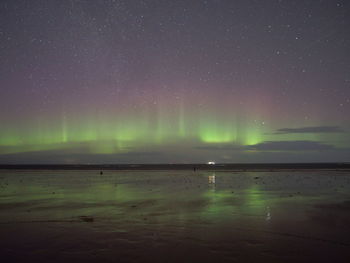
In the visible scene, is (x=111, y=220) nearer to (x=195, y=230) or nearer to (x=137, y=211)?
(x=137, y=211)

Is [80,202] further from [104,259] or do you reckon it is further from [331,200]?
[331,200]

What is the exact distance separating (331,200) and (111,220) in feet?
50.7

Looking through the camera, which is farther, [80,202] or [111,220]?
[80,202]

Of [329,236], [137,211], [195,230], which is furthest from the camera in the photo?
[137,211]

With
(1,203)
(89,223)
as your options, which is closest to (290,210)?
(89,223)

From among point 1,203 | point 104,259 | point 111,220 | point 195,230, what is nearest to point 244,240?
point 195,230

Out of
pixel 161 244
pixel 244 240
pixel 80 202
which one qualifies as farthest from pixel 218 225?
pixel 80 202

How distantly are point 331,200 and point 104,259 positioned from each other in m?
17.7

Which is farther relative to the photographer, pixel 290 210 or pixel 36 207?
pixel 36 207

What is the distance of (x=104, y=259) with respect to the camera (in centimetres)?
919

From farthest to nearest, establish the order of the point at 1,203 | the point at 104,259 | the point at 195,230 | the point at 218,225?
1. the point at 1,203
2. the point at 218,225
3. the point at 195,230
4. the point at 104,259

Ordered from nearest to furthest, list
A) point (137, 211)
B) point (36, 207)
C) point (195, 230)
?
1. point (195, 230)
2. point (137, 211)
3. point (36, 207)

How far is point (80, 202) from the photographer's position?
67.8 feet

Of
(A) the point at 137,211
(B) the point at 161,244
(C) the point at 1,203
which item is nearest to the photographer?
(B) the point at 161,244
